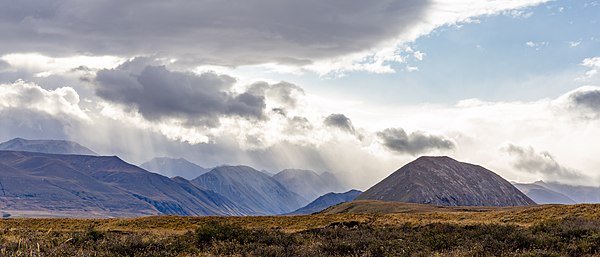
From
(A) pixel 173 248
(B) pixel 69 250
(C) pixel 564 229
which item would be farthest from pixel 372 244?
(B) pixel 69 250

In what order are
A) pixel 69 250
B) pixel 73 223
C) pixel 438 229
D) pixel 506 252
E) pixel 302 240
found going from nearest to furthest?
pixel 506 252 < pixel 69 250 < pixel 302 240 < pixel 438 229 < pixel 73 223

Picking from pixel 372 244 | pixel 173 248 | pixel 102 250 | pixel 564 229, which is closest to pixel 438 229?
pixel 564 229

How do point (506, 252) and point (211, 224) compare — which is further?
point (211, 224)

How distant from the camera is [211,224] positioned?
32031 millimetres

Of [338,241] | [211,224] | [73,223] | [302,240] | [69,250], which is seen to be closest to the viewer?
[69,250]

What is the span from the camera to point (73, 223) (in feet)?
184

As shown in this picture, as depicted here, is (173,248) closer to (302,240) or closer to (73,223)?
(302,240)

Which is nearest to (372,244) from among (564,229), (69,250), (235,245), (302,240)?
(302,240)

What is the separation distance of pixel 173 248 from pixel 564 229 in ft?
72.8

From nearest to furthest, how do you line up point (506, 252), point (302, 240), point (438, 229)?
point (506, 252) < point (302, 240) < point (438, 229)

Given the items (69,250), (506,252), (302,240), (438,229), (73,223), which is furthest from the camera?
(73,223)

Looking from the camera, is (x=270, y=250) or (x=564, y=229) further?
(x=564, y=229)

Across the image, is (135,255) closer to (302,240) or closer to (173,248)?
(173,248)

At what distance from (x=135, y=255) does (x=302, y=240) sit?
31.6 feet
